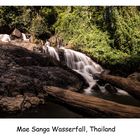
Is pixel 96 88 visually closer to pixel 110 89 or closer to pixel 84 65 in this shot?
pixel 110 89

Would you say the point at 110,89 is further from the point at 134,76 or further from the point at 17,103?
the point at 17,103

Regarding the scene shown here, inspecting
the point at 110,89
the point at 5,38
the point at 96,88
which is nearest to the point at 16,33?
the point at 5,38

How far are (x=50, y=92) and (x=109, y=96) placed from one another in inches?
22.9

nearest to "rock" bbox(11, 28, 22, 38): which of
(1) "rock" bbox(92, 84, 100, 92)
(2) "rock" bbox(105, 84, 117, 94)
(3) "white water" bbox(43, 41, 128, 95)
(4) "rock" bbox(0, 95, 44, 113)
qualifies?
(3) "white water" bbox(43, 41, 128, 95)

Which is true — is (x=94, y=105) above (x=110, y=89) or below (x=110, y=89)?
below

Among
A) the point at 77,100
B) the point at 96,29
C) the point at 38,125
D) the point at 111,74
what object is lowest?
the point at 38,125

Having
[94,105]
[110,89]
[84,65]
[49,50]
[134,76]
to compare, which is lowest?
[94,105]

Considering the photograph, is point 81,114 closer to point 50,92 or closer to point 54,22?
point 50,92

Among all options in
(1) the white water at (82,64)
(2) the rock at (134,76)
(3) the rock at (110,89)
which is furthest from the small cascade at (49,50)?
(2) the rock at (134,76)

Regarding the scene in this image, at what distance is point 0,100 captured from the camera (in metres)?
3.50

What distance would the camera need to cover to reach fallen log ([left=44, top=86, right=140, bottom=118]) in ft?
11.5

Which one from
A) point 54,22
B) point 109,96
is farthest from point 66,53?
point 109,96

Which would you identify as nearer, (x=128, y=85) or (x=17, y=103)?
(x=17, y=103)

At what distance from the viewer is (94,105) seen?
352 centimetres
